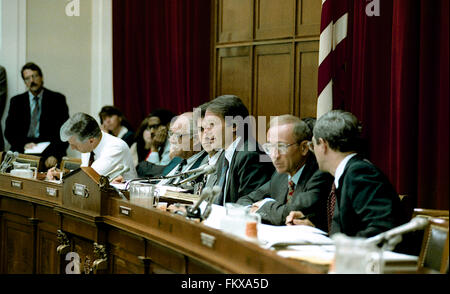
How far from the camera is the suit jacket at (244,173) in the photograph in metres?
4.12

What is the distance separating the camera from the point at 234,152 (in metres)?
4.18

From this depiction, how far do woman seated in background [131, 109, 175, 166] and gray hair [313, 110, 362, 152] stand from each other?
112 inches

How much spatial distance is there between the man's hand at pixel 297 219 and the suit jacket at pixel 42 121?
4.42 m

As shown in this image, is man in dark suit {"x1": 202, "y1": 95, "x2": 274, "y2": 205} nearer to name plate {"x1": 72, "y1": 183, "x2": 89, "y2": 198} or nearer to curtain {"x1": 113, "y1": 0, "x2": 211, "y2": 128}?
name plate {"x1": 72, "y1": 183, "x2": 89, "y2": 198}

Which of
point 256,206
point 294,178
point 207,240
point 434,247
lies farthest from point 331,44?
point 434,247

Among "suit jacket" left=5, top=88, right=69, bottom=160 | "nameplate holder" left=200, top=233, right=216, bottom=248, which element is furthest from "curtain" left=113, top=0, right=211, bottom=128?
"nameplate holder" left=200, top=233, right=216, bottom=248

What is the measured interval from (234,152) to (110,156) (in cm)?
146

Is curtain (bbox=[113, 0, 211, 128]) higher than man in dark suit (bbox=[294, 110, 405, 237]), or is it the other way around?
curtain (bbox=[113, 0, 211, 128])

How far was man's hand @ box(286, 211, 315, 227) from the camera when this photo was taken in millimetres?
3402

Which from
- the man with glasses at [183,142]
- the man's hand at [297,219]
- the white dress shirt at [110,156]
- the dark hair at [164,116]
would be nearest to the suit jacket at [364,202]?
the man's hand at [297,219]
